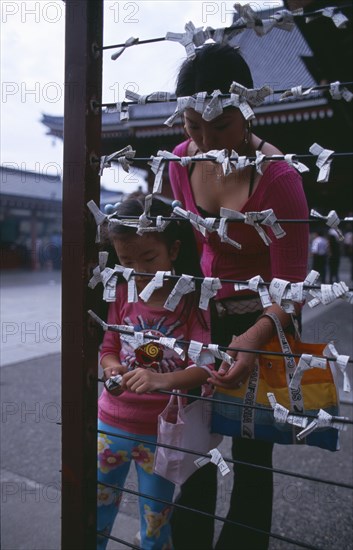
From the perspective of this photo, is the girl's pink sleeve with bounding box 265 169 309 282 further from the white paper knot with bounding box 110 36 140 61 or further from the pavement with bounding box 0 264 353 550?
the pavement with bounding box 0 264 353 550

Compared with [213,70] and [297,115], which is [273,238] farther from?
[297,115]

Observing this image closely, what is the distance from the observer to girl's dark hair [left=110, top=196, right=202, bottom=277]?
1364mm

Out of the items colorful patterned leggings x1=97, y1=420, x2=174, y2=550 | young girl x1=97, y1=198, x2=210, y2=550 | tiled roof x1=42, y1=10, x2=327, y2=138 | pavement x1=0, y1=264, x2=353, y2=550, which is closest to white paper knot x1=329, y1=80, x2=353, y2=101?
young girl x1=97, y1=198, x2=210, y2=550

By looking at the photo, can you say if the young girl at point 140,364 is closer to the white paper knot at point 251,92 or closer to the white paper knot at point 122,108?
the white paper knot at point 122,108

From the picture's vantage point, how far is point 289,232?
47.8 inches

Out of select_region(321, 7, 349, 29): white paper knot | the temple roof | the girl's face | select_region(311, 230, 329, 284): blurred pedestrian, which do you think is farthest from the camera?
select_region(311, 230, 329, 284): blurred pedestrian

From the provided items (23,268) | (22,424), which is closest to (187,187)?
(22,424)

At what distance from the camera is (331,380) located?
1164mm

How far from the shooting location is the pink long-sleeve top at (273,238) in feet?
3.98

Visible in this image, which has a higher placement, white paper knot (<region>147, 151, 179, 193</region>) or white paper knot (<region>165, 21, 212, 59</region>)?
white paper knot (<region>165, 21, 212, 59</region>)

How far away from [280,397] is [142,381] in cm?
34

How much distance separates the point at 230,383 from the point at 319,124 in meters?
6.63

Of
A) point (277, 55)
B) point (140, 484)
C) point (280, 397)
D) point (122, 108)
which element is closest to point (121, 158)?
point (122, 108)

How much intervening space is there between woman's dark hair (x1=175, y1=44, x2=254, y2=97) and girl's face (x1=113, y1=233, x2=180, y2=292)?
1.31 feet
